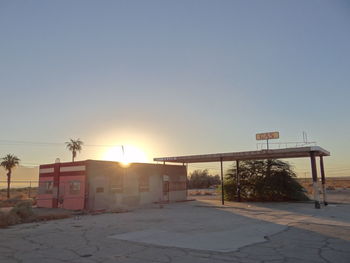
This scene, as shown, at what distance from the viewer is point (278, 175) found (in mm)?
29203

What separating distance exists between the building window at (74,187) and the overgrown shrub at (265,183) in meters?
15.1

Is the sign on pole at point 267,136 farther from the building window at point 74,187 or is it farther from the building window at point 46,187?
the building window at point 46,187

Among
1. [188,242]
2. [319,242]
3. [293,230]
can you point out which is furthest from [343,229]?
[188,242]

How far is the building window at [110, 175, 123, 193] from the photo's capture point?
84.0 ft

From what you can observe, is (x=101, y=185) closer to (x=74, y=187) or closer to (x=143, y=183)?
(x=74, y=187)

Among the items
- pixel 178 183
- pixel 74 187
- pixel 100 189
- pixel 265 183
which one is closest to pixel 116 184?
pixel 100 189

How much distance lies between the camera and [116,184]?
2597 centimetres

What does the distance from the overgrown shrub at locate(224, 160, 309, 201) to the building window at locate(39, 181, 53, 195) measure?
1733cm

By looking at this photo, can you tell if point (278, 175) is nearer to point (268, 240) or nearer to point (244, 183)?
point (244, 183)

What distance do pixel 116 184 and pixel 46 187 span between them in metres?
7.20

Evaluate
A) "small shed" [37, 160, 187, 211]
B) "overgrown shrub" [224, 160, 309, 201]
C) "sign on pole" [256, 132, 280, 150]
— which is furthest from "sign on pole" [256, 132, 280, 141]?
"small shed" [37, 160, 187, 211]

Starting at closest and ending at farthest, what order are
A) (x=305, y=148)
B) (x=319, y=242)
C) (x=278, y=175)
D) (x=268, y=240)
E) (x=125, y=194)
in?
(x=319, y=242), (x=268, y=240), (x=305, y=148), (x=125, y=194), (x=278, y=175)

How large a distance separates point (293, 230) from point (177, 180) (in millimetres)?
21047

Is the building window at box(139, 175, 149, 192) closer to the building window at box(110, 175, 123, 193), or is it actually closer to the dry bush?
the building window at box(110, 175, 123, 193)
